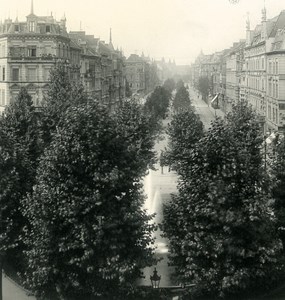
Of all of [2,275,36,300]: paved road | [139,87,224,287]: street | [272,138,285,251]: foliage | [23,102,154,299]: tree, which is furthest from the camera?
[139,87,224,287]: street

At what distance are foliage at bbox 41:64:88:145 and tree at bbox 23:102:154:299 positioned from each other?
2019cm

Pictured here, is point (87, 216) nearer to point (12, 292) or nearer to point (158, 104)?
point (12, 292)

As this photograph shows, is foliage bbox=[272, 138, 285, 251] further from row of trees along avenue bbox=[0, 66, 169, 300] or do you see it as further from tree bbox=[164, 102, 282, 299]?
row of trees along avenue bbox=[0, 66, 169, 300]

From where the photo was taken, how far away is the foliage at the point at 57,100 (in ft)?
152

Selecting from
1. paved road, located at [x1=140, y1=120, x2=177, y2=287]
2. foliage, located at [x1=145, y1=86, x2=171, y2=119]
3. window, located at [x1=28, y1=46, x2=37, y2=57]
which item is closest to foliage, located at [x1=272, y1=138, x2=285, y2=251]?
paved road, located at [x1=140, y1=120, x2=177, y2=287]

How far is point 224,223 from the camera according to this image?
77.3ft

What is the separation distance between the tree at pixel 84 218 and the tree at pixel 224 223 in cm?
247

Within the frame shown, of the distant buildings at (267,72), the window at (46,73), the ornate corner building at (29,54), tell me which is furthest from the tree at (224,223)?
the window at (46,73)

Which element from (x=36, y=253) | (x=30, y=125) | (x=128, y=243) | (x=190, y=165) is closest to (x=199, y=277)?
(x=128, y=243)

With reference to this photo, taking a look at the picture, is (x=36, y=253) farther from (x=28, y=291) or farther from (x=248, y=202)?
(x=248, y=202)

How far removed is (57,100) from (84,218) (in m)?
31.1

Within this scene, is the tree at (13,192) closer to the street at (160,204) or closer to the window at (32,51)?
the street at (160,204)

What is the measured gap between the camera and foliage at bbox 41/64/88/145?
46.3 metres

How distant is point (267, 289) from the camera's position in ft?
84.5
